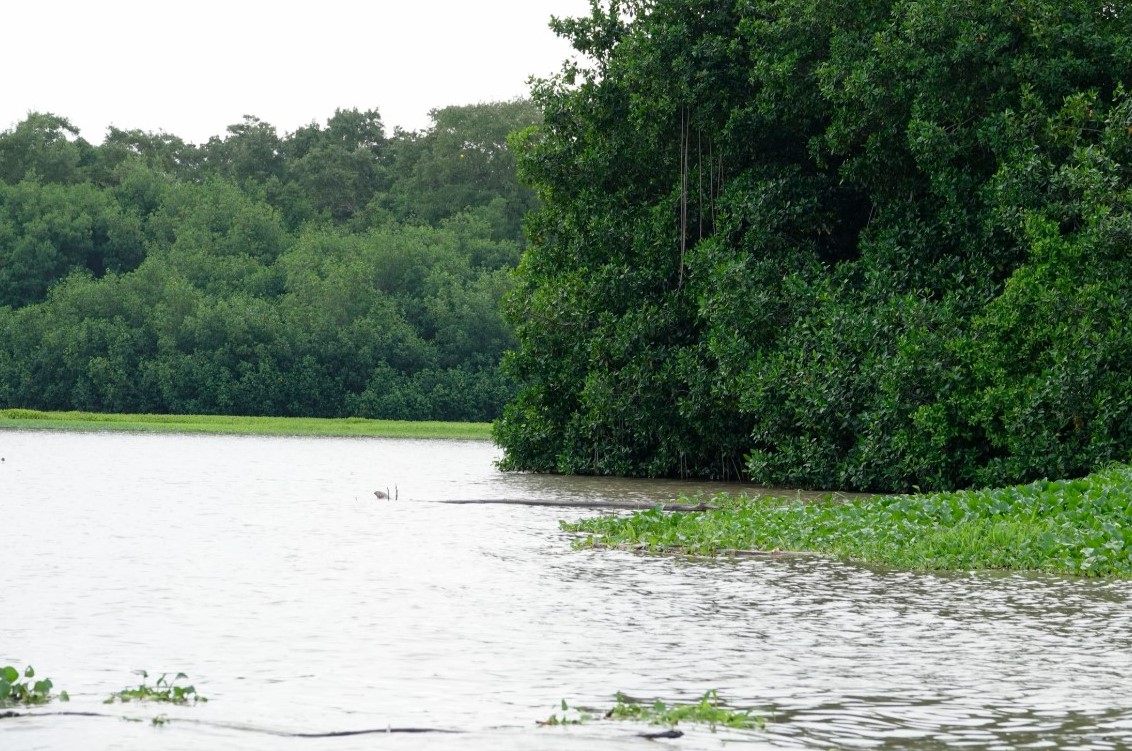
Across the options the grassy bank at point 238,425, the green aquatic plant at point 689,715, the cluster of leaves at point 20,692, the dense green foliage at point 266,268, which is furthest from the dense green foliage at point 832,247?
the dense green foliage at point 266,268

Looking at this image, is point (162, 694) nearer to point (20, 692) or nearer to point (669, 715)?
point (20, 692)

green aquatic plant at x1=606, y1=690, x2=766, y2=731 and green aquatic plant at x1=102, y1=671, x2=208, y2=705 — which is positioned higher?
green aquatic plant at x1=606, y1=690, x2=766, y2=731

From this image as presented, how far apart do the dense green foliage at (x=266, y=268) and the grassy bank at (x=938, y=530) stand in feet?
156

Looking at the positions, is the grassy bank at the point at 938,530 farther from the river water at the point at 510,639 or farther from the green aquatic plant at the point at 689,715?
the green aquatic plant at the point at 689,715

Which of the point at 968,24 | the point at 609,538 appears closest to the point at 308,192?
the point at 968,24

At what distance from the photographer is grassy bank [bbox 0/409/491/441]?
5441 centimetres

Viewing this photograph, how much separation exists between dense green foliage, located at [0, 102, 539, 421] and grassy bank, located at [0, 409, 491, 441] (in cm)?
538

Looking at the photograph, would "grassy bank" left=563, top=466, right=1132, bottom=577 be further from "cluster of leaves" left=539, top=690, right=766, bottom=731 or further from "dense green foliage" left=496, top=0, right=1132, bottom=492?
"cluster of leaves" left=539, top=690, right=766, bottom=731

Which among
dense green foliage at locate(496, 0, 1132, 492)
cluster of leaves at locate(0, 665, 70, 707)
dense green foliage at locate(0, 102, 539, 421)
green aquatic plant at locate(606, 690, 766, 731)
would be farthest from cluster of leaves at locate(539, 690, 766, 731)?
dense green foliage at locate(0, 102, 539, 421)

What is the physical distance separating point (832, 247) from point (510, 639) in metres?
20.8

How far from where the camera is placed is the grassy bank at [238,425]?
54.4 metres

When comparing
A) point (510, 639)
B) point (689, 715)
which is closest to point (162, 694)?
point (689, 715)

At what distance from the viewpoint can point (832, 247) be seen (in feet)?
99.1

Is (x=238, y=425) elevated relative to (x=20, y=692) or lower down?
elevated
